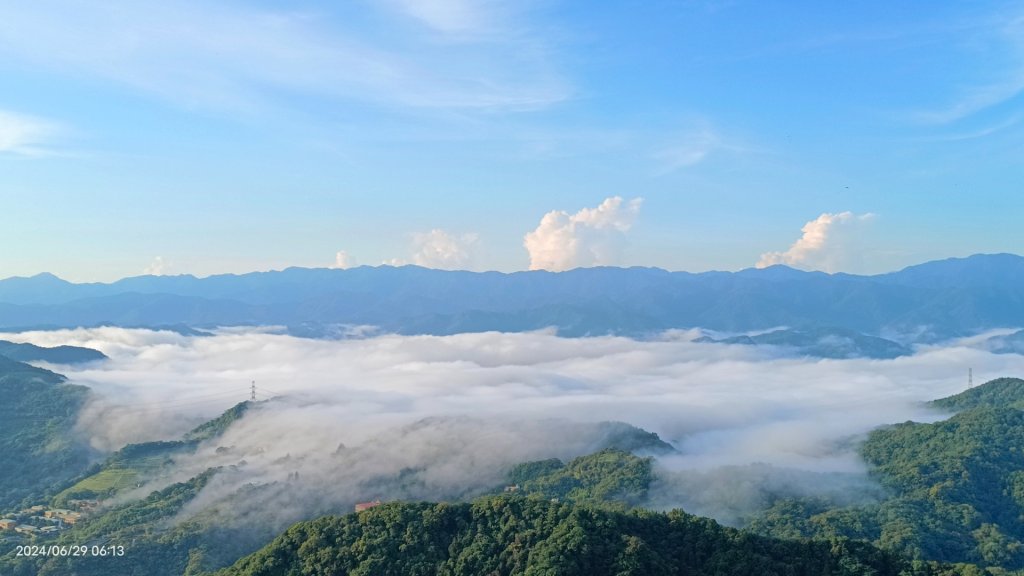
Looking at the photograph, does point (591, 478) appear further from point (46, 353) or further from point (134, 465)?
point (46, 353)

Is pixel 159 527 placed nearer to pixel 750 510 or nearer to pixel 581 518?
pixel 581 518

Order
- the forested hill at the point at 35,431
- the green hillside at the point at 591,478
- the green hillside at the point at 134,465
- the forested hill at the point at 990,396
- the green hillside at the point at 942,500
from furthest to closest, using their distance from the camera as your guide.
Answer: the forested hill at the point at 990,396 < the forested hill at the point at 35,431 < the green hillside at the point at 134,465 < the green hillside at the point at 591,478 < the green hillside at the point at 942,500

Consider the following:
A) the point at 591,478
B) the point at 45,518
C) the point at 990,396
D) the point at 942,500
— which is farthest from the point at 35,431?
the point at 990,396

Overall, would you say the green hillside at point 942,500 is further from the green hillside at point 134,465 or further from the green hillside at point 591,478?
the green hillside at point 134,465

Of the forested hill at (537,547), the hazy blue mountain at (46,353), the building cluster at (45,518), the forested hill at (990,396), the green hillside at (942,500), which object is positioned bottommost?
the building cluster at (45,518)

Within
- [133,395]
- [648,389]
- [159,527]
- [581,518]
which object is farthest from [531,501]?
[648,389]

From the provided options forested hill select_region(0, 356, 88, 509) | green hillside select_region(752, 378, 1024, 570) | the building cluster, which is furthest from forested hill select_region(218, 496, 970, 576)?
forested hill select_region(0, 356, 88, 509)

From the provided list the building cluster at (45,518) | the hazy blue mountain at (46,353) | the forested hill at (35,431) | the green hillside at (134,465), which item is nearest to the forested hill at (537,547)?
the building cluster at (45,518)
